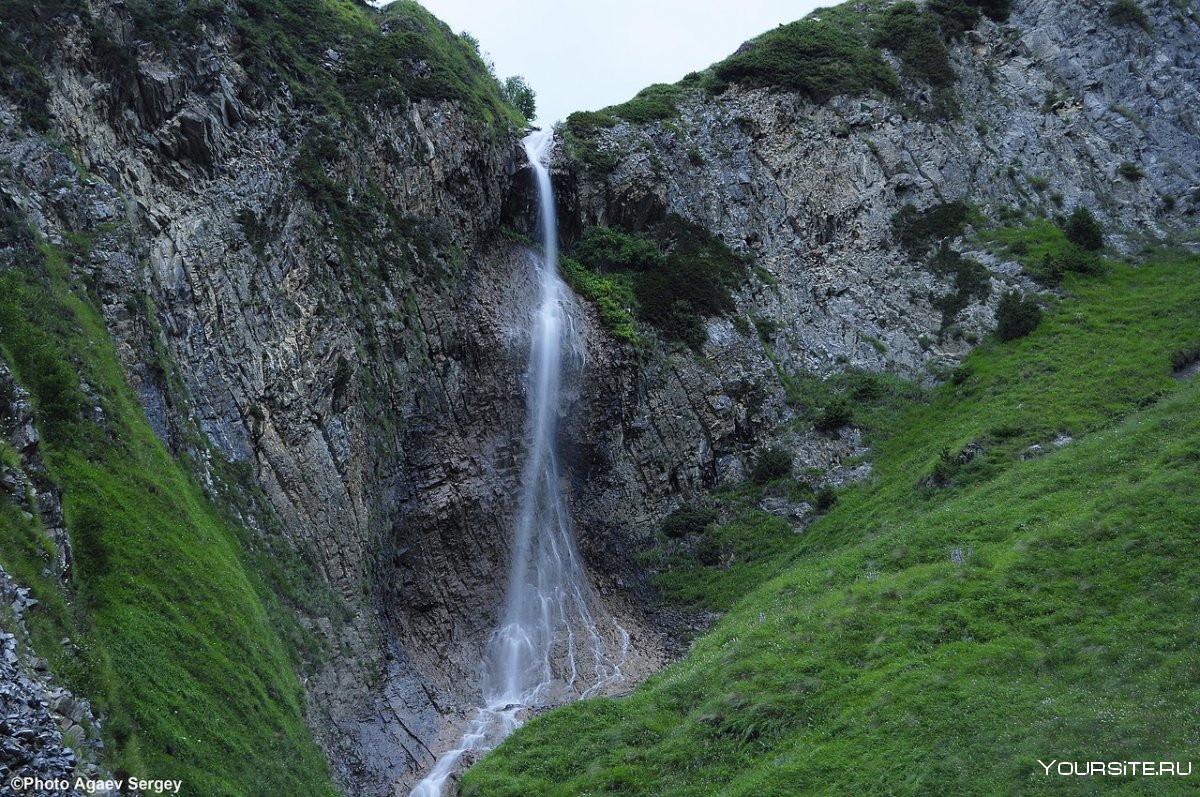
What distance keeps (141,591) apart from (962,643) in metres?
21.6

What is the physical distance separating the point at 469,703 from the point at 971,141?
1868 inches

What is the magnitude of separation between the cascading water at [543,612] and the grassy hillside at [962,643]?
4.26m

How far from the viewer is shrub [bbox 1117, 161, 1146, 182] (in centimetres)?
5438

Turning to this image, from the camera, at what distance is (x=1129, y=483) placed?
2906cm

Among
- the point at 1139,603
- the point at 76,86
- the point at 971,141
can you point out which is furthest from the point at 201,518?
the point at 971,141

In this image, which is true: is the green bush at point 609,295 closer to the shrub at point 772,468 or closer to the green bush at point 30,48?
the shrub at point 772,468

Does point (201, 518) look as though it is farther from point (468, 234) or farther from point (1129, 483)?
point (1129, 483)

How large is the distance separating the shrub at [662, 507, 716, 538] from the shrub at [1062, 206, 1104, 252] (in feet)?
92.4

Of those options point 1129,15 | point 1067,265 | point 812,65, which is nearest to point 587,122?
point 812,65

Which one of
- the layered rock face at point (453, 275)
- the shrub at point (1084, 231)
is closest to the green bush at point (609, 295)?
the layered rock face at point (453, 275)

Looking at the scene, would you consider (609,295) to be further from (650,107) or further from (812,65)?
(812,65)

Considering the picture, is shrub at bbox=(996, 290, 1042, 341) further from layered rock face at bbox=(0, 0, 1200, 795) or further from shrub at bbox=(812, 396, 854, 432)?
shrub at bbox=(812, 396, 854, 432)

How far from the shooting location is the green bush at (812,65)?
2379 inches

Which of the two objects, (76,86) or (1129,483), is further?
(76,86)
